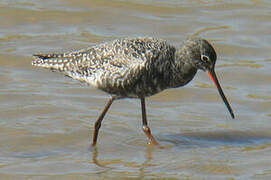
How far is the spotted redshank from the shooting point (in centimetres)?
971

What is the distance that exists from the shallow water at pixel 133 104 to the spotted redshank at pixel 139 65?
0.82m

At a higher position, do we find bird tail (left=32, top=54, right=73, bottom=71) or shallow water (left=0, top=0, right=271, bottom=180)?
bird tail (left=32, top=54, right=73, bottom=71)

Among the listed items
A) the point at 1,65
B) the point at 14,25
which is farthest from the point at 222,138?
the point at 14,25

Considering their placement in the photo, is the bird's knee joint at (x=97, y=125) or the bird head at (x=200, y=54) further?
the bird's knee joint at (x=97, y=125)

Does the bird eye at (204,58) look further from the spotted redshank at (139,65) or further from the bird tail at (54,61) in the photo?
the bird tail at (54,61)

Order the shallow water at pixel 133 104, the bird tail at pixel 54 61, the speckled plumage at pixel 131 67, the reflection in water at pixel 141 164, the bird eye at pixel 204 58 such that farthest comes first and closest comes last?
the bird tail at pixel 54 61, the bird eye at pixel 204 58, the speckled plumage at pixel 131 67, the shallow water at pixel 133 104, the reflection in water at pixel 141 164

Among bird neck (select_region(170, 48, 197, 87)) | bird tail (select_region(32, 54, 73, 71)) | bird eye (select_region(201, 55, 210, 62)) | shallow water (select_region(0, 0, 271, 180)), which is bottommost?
shallow water (select_region(0, 0, 271, 180))

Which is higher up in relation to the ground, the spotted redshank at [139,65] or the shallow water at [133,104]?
the spotted redshank at [139,65]

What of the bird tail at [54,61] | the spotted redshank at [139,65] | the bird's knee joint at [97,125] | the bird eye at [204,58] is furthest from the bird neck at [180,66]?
the bird tail at [54,61]

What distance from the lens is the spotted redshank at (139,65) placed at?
971 cm

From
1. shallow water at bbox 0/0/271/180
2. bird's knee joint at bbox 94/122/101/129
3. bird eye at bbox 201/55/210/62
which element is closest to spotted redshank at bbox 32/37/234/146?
bird eye at bbox 201/55/210/62

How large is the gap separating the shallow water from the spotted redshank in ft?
2.69

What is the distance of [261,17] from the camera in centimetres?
1535

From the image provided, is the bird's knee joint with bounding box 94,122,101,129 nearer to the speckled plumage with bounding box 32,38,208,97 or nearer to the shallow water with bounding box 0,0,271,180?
the shallow water with bounding box 0,0,271,180
